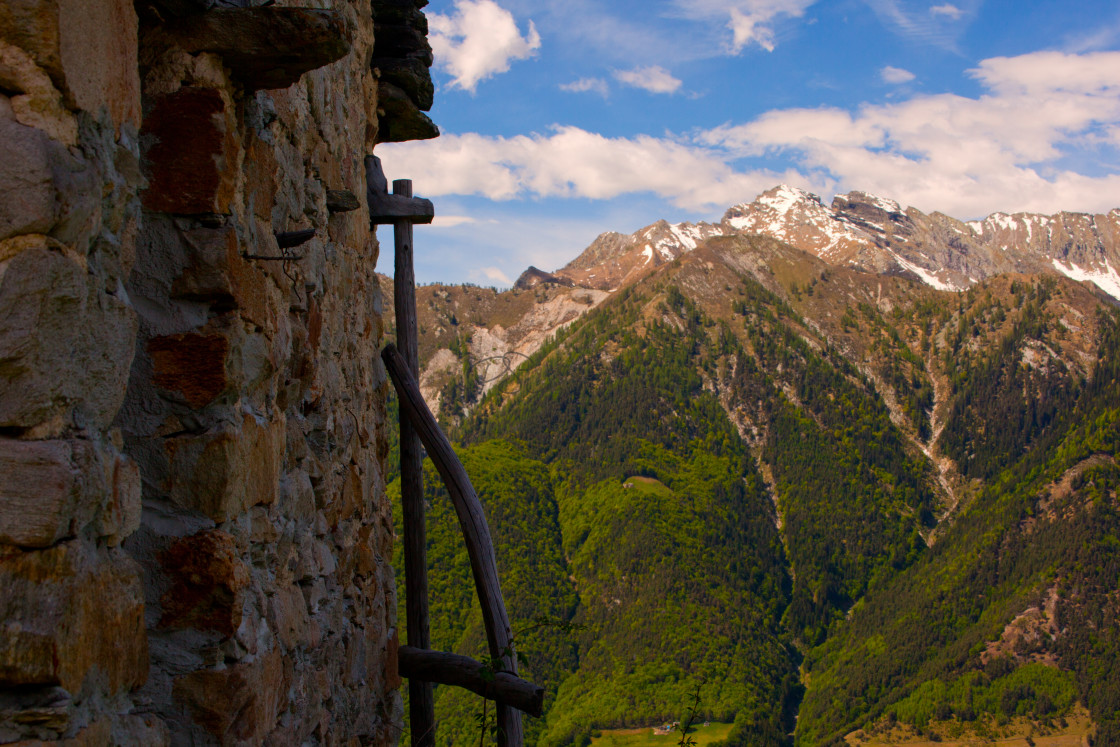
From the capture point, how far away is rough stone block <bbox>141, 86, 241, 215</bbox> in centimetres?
225

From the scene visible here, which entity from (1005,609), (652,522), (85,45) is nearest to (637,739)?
(652,522)

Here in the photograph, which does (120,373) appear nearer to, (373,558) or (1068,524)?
(373,558)

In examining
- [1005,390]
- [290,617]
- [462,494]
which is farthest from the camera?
[1005,390]

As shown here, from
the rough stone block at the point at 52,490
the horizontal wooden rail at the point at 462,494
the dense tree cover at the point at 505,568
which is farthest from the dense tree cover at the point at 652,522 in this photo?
the rough stone block at the point at 52,490

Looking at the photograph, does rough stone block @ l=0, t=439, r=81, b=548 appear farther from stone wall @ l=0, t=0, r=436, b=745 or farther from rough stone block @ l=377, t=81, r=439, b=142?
rough stone block @ l=377, t=81, r=439, b=142

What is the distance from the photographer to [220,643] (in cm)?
227

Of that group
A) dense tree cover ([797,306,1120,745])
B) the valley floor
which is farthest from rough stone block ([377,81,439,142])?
dense tree cover ([797,306,1120,745])

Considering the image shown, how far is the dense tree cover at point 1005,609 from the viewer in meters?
89.5

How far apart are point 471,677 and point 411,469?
4.99 ft

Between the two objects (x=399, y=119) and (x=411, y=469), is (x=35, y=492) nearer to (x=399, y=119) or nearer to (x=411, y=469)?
(x=411, y=469)

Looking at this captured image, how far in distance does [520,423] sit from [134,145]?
12482 centimetres

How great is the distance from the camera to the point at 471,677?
502 cm

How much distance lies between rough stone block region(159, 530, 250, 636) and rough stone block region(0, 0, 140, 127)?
1038mm

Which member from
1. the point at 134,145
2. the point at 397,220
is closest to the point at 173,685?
the point at 134,145
